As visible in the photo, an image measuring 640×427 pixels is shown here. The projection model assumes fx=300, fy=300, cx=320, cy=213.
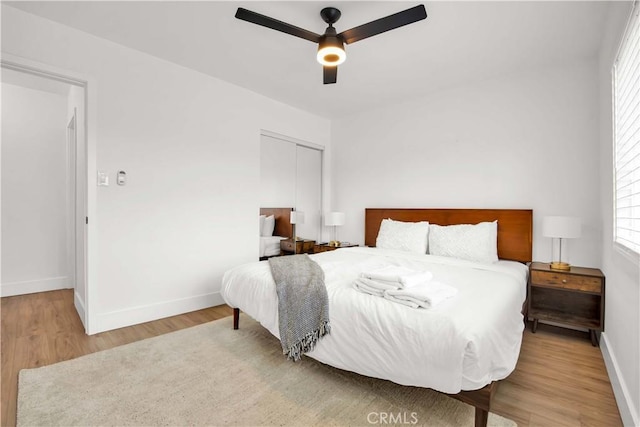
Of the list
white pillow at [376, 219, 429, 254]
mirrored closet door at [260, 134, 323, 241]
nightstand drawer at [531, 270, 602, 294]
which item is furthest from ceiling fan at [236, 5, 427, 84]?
nightstand drawer at [531, 270, 602, 294]

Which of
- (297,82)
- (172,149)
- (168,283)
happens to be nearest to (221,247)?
(168,283)

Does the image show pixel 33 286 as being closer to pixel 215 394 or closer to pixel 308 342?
pixel 215 394

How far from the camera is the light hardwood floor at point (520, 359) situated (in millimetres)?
1677

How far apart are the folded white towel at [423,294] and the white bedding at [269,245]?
2496 mm

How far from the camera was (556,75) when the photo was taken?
299 cm

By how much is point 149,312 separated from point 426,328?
271 cm

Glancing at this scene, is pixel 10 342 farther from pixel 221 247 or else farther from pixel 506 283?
pixel 506 283

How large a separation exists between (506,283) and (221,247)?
285cm

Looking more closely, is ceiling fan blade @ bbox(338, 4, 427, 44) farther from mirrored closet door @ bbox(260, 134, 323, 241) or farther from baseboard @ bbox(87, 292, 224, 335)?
baseboard @ bbox(87, 292, 224, 335)

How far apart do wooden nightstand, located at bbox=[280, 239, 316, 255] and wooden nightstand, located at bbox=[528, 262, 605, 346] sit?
8.90ft

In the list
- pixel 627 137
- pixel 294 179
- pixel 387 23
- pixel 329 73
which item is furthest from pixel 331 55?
pixel 294 179

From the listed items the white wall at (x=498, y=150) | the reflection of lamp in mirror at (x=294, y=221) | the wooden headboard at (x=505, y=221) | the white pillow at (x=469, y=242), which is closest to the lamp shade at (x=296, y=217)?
the reflection of lamp in mirror at (x=294, y=221)

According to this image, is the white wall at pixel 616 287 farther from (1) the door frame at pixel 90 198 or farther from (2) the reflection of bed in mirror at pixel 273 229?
(1) the door frame at pixel 90 198

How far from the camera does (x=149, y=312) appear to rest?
9.71 ft
